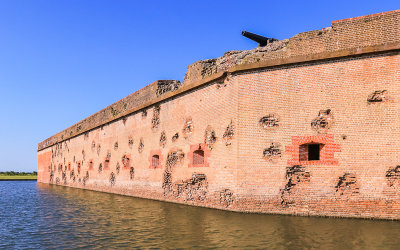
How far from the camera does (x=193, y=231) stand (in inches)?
252

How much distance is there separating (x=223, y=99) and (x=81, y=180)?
1464 cm

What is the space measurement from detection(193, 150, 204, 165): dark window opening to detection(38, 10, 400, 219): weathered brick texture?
0.03m

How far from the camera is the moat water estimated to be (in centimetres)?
548

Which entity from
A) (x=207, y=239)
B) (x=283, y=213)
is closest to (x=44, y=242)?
(x=207, y=239)

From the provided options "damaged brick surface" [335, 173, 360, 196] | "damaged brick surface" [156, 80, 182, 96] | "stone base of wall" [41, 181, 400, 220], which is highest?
"damaged brick surface" [156, 80, 182, 96]

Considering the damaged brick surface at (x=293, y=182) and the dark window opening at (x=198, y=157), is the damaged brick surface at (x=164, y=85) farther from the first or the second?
the damaged brick surface at (x=293, y=182)

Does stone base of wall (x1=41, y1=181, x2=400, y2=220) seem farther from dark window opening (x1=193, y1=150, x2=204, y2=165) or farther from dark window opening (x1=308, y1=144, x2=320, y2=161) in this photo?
dark window opening (x1=308, y1=144, x2=320, y2=161)

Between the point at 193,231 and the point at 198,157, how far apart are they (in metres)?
4.26

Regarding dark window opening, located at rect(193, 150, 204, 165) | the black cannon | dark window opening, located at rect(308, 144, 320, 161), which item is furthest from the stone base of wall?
the black cannon

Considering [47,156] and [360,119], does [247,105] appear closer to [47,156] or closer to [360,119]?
[360,119]

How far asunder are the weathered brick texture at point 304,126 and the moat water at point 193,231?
0.60 meters

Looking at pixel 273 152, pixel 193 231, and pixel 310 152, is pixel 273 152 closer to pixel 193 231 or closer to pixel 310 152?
pixel 310 152

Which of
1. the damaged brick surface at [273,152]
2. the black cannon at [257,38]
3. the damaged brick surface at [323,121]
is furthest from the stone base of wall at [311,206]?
the black cannon at [257,38]

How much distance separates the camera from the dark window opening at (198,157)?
34.3 ft
